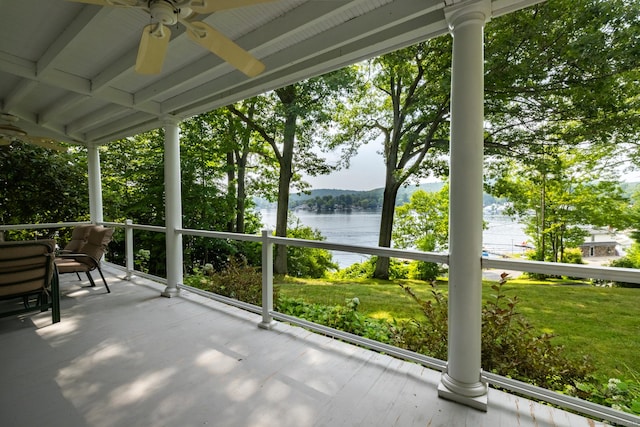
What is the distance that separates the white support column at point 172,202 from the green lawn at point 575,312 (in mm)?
2706

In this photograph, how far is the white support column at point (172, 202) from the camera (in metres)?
4.49

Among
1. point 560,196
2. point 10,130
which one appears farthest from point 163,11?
point 560,196

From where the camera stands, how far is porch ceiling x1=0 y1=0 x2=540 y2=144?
2277 millimetres

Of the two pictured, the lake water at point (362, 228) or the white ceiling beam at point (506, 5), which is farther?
the lake water at point (362, 228)

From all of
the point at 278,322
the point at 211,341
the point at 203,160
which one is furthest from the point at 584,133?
the point at 203,160

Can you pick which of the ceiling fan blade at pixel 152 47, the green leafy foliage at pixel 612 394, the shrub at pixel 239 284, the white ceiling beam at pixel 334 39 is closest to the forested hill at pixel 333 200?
the shrub at pixel 239 284

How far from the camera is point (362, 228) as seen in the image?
11.8m

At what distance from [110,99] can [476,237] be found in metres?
4.55

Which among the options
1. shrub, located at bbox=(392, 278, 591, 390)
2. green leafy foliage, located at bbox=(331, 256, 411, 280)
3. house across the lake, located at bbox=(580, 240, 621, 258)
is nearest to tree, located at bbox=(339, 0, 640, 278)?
green leafy foliage, located at bbox=(331, 256, 411, 280)

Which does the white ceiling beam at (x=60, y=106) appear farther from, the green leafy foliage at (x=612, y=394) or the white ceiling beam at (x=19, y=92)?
the green leafy foliage at (x=612, y=394)

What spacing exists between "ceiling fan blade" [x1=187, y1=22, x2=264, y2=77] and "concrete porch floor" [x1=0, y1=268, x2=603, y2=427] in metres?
2.34

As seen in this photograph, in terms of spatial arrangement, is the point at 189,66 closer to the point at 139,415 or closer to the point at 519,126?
the point at 139,415

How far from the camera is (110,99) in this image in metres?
3.94

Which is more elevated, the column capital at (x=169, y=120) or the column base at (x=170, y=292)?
the column capital at (x=169, y=120)
